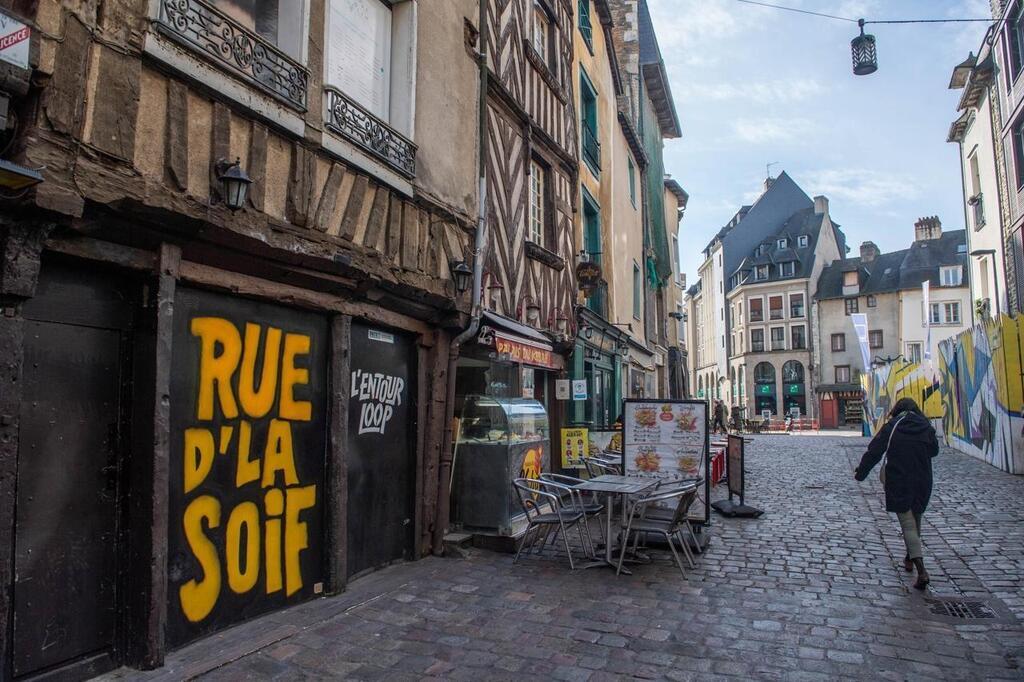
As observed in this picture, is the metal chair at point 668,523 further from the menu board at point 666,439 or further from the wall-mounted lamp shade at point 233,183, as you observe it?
the wall-mounted lamp shade at point 233,183

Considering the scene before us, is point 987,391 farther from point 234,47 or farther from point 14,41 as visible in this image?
point 14,41

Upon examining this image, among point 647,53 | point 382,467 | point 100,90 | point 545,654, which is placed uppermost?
point 647,53

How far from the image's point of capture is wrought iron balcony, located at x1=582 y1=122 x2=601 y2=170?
12475 millimetres

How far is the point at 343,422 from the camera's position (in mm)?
5160

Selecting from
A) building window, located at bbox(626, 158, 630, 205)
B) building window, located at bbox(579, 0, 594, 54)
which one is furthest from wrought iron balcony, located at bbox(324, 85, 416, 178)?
building window, located at bbox(626, 158, 630, 205)

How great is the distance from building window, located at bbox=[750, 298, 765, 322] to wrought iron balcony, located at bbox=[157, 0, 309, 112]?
48197mm

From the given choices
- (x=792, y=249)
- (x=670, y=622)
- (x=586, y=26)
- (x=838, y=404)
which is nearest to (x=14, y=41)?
(x=670, y=622)

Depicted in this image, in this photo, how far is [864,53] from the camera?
898cm

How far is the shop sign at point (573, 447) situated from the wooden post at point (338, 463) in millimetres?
4237

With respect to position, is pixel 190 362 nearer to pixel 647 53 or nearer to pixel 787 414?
pixel 647 53

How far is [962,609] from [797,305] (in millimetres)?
46555

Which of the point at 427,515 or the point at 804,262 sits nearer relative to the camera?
the point at 427,515

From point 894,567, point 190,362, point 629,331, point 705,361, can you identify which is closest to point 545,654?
point 190,362

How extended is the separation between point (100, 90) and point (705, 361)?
59.7 m
